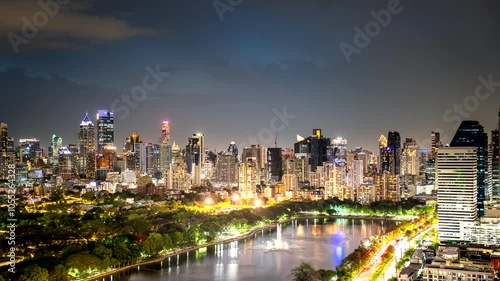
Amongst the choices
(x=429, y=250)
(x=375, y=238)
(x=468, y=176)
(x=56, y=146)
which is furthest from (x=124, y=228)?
(x=56, y=146)

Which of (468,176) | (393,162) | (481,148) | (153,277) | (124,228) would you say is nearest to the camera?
(153,277)

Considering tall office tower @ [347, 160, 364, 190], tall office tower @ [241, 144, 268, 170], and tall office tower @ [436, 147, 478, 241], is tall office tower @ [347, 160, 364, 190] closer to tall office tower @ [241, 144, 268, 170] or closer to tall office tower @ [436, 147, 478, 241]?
tall office tower @ [241, 144, 268, 170]

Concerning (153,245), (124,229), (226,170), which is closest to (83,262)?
(153,245)

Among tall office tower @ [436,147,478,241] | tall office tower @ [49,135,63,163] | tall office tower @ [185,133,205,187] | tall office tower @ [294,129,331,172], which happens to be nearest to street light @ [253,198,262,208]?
tall office tower @ [436,147,478,241]

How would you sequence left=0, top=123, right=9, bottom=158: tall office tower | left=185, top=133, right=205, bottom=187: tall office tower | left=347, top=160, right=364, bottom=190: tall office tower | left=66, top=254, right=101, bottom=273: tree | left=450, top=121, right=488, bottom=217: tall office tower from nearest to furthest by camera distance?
1. left=66, top=254, right=101, bottom=273: tree
2. left=450, top=121, right=488, bottom=217: tall office tower
3. left=0, top=123, right=9, bottom=158: tall office tower
4. left=347, top=160, right=364, bottom=190: tall office tower
5. left=185, top=133, right=205, bottom=187: tall office tower

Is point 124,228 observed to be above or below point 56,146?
below

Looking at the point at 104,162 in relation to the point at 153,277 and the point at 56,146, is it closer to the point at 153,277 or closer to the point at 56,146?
the point at 56,146

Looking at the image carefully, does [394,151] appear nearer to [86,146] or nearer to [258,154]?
[258,154]
